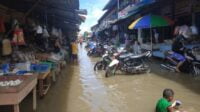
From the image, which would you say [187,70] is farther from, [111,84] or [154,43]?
[154,43]

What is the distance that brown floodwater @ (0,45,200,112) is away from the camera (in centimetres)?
754

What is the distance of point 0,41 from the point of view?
30.2 ft

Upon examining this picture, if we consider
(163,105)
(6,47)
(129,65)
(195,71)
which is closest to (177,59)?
(195,71)

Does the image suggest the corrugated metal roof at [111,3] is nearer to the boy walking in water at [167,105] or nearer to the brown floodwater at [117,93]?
the brown floodwater at [117,93]

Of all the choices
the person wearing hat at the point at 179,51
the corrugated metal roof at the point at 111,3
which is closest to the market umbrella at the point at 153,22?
the person wearing hat at the point at 179,51

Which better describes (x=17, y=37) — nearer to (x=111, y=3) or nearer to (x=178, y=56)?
(x=178, y=56)

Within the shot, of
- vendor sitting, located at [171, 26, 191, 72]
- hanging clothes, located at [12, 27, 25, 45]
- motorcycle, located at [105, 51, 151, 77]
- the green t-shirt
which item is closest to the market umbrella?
vendor sitting, located at [171, 26, 191, 72]

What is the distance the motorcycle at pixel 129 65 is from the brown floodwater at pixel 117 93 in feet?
0.95

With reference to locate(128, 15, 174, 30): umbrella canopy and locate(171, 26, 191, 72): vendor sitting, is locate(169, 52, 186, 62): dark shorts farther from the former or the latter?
locate(128, 15, 174, 30): umbrella canopy

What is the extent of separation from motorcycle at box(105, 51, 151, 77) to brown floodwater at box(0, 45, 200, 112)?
0.29m

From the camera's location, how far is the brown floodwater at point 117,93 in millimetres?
7543

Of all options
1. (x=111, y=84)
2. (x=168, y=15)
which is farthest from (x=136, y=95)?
(x=168, y=15)

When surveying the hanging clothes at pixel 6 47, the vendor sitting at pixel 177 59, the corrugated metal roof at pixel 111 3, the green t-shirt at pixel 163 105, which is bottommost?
the green t-shirt at pixel 163 105

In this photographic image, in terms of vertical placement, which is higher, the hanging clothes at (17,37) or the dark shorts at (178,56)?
the hanging clothes at (17,37)
